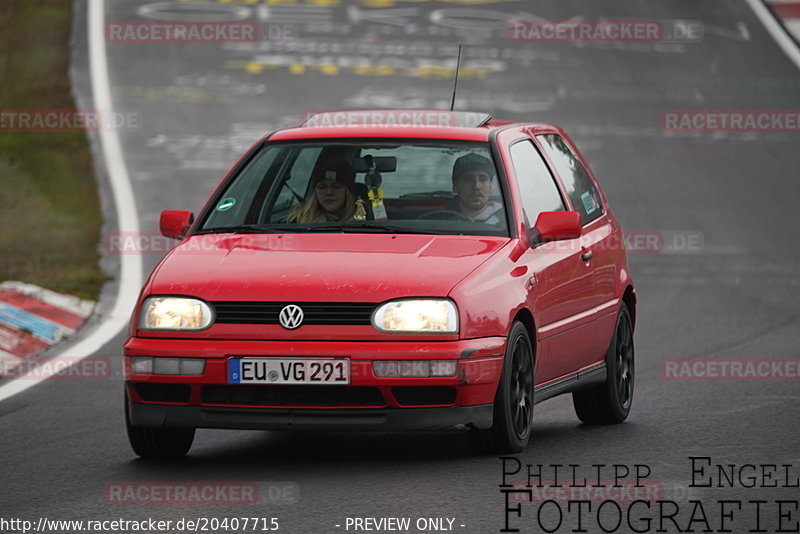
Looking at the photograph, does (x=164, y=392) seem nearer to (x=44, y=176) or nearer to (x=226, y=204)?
(x=226, y=204)

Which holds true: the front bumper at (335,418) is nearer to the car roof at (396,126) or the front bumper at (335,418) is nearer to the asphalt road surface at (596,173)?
the asphalt road surface at (596,173)

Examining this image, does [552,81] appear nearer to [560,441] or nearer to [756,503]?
[560,441]

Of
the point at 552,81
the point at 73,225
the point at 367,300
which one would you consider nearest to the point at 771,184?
the point at 552,81

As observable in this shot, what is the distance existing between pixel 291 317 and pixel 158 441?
1.05 meters

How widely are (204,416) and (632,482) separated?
6.13 feet

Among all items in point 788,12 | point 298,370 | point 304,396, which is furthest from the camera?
point 788,12

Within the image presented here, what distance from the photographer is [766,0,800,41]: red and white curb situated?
111ft

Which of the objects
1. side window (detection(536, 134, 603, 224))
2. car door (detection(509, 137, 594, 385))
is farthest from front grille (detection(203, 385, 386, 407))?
side window (detection(536, 134, 603, 224))

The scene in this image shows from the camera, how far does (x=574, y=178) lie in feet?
32.7

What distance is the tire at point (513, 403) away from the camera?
25.8ft

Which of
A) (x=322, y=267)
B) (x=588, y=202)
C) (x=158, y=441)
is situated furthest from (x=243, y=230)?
(x=588, y=202)

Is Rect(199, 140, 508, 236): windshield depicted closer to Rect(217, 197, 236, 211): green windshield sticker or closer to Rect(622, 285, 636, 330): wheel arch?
Rect(217, 197, 236, 211): green windshield sticker

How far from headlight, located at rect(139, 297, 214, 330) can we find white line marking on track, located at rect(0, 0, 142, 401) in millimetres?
2805

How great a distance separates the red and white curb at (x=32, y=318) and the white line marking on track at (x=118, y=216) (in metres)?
0.22
